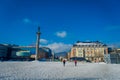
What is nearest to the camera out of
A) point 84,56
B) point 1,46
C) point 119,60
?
point 119,60

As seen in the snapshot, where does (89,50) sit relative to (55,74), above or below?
above

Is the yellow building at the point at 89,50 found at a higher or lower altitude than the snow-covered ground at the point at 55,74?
higher

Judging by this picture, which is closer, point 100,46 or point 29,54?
point 100,46

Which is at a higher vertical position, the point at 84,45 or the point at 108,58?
the point at 84,45

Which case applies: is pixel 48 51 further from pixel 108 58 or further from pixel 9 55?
pixel 108 58

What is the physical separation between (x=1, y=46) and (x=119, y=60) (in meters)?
90.0

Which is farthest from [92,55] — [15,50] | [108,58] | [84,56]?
[15,50]

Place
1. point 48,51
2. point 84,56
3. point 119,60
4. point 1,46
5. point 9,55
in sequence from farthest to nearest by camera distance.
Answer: point 48,51 → point 9,55 → point 1,46 → point 84,56 → point 119,60

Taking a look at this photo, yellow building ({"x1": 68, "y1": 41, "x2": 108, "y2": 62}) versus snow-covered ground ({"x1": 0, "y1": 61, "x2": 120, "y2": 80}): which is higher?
yellow building ({"x1": 68, "y1": 41, "x2": 108, "y2": 62})

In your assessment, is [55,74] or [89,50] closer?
[55,74]

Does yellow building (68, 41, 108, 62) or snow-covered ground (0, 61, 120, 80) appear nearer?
snow-covered ground (0, 61, 120, 80)

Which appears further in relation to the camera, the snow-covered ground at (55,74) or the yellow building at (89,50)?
the yellow building at (89,50)

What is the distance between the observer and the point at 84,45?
130 m

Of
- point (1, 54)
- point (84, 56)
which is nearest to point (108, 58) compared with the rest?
point (84, 56)
